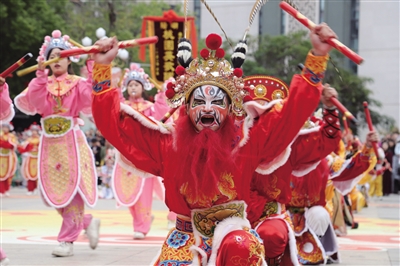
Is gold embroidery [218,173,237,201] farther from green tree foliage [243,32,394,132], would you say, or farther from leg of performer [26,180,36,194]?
green tree foliage [243,32,394,132]

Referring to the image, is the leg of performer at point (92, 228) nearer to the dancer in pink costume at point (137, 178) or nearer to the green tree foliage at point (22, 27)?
the dancer in pink costume at point (137, 178)

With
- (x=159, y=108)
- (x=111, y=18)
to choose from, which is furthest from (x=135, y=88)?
(x=111, y=18)

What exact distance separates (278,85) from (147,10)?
80.9 feet

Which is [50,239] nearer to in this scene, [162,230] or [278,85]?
[162,230]

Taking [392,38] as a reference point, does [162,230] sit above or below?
below

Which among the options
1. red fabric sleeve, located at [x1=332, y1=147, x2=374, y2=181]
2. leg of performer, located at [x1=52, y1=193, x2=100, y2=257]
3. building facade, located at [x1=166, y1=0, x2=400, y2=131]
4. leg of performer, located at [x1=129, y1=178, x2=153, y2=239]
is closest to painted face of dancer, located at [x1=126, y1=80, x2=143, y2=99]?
leg of performer, located at [x1=129, y1=178, x2=153, y2=239]

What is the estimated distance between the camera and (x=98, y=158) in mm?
18531

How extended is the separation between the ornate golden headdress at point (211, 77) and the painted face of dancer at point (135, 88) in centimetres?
480

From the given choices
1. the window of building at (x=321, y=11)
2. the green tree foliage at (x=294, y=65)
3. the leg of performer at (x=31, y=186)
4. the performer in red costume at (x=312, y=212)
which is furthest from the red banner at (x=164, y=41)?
the window of building at (x=321, y=11)

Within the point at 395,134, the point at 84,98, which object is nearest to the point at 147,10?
the point at 395,134

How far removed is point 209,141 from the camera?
434 centimetres

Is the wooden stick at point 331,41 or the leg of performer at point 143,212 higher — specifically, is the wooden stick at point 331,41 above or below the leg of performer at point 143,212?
above

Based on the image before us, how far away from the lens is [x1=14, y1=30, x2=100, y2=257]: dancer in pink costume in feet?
23.6

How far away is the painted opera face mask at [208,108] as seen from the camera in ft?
14.4
